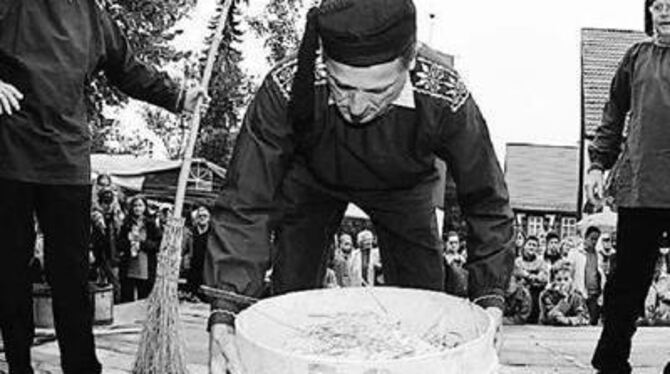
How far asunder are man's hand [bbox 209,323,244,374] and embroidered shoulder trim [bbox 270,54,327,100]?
0.63 meters

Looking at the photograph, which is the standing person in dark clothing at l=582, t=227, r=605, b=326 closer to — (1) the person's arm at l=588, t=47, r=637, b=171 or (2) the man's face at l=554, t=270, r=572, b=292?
(2) the man's face at l=554, t=270, r=572, b=292

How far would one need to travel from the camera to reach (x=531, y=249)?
9.74 m

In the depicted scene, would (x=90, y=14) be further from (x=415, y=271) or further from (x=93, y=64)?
(x=415, y=271)

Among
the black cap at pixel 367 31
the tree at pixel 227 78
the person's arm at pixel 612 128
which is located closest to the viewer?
the black cap at pixel 367 31

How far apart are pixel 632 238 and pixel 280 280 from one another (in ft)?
4.41

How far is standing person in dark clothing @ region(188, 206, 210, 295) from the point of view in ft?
28.8

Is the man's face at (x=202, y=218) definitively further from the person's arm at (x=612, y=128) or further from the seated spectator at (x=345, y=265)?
the person's arm at (x=612, y=128)

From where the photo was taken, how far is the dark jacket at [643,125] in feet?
11.6

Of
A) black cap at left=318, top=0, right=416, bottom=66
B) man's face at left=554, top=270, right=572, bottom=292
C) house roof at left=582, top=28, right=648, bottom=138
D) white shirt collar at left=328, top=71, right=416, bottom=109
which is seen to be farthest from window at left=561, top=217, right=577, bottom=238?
black cap at left=318, top=0, right=416, bottom=66

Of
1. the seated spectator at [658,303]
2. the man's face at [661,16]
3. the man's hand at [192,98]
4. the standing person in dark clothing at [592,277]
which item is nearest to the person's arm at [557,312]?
the standing person in dark clothing at [592,277]

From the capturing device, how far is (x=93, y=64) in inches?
123

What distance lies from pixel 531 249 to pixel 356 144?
23.8 feet

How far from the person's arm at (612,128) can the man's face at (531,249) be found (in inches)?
230

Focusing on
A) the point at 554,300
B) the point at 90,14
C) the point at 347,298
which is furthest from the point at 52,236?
the point at 554,300
